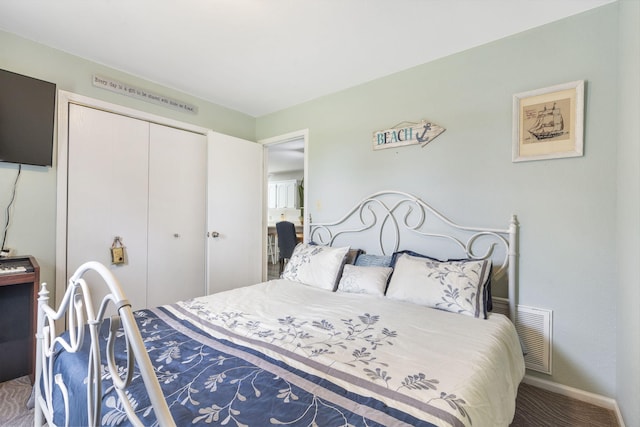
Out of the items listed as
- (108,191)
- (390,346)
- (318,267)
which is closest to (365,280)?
(318,267)

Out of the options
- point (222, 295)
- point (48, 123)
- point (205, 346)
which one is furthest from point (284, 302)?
point (48, 123)

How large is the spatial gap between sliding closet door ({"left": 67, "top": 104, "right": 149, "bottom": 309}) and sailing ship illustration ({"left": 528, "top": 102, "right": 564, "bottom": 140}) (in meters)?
3.25

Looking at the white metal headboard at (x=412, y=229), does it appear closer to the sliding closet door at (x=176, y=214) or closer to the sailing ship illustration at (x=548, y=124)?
the sailing ship illustration at (x=548, y=124)

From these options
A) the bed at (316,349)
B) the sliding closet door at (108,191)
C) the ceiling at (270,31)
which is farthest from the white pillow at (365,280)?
the sliding closet door at (108,191)

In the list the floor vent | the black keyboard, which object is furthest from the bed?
the black keyboard

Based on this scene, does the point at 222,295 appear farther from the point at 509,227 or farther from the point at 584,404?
the point at 584,404

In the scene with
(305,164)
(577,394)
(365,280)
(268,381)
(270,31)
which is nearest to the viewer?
(268,381)

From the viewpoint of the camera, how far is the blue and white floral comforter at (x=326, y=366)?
0.88 metres

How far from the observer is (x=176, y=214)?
Answer: 3.03m

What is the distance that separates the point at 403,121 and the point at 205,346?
7.46ft

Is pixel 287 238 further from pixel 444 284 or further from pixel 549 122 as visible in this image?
pixel 549 122

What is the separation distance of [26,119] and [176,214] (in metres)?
1.31

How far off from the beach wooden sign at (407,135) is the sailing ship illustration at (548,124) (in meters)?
0.61

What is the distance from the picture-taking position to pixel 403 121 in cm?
257
